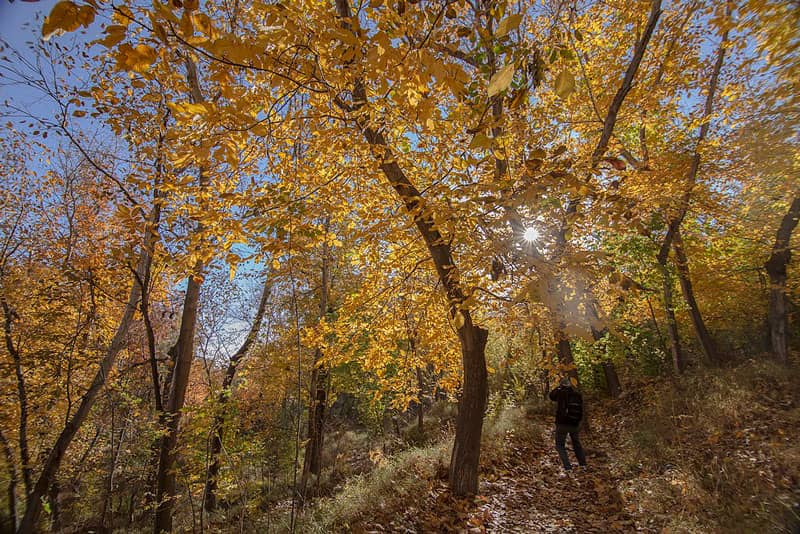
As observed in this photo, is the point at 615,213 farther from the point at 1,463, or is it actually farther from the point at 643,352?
the point at 643,352

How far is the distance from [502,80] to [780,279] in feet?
40.5

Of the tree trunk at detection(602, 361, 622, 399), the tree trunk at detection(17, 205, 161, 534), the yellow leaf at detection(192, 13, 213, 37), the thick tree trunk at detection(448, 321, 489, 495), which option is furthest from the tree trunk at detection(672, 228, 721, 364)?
the tree trunk at detection(17, 205, 161, 534)

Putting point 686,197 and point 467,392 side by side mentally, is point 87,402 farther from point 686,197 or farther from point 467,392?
point 686,197

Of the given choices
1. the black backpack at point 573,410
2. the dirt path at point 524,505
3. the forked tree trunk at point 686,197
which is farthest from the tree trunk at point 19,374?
the forked tree trunk at point 686,197

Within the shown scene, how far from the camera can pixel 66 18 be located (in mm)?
1312

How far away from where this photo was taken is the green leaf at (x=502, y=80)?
1.27 meters

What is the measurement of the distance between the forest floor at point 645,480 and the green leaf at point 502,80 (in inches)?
178

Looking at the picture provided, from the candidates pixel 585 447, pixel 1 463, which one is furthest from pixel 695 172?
pixel 1 463

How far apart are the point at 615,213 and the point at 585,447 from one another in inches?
323

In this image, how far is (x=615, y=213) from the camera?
264 cm

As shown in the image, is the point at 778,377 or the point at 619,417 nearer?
the point at 778,377

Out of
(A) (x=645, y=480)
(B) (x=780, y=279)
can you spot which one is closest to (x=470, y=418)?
(A) (x=645, y=480)

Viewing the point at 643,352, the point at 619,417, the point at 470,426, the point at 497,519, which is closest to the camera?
the point at 497,519

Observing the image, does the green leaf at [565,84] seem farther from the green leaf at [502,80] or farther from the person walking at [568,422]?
the person walking at [568,422]
